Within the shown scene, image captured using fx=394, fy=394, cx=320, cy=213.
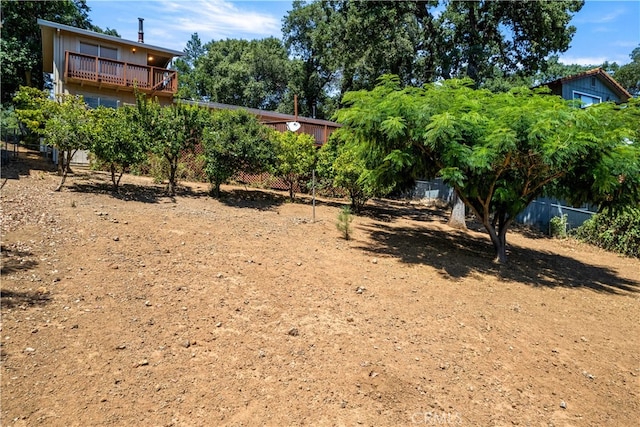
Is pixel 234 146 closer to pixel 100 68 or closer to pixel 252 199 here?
pixel 252 199

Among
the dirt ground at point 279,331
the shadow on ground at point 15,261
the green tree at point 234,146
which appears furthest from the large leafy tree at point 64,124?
the shadow on ground at point 15,261

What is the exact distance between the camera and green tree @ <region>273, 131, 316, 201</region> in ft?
38.7

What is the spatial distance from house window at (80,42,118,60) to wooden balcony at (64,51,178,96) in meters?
1.43

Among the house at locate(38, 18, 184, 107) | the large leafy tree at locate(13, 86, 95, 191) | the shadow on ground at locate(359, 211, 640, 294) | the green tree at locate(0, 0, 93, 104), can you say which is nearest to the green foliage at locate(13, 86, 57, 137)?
the large leafy tree at locate(13, 86, 95, 191)

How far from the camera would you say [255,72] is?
3456cm

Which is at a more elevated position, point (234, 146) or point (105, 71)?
point (105, 71)

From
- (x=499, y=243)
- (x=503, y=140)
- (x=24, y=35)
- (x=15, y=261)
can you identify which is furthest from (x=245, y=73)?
(x=15, y=261)

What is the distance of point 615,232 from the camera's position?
12.8 metres

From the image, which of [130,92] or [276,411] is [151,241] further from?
[130,92]

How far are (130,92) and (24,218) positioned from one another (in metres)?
12.4

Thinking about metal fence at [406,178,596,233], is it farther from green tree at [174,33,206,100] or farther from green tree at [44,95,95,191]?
green tree at [174,33,206,100]

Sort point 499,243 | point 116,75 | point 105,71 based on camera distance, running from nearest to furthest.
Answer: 1. point 499,243
2. point 105,71
3. point 116,75

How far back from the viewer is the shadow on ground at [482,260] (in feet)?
25.4

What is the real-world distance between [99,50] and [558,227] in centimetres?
2033
